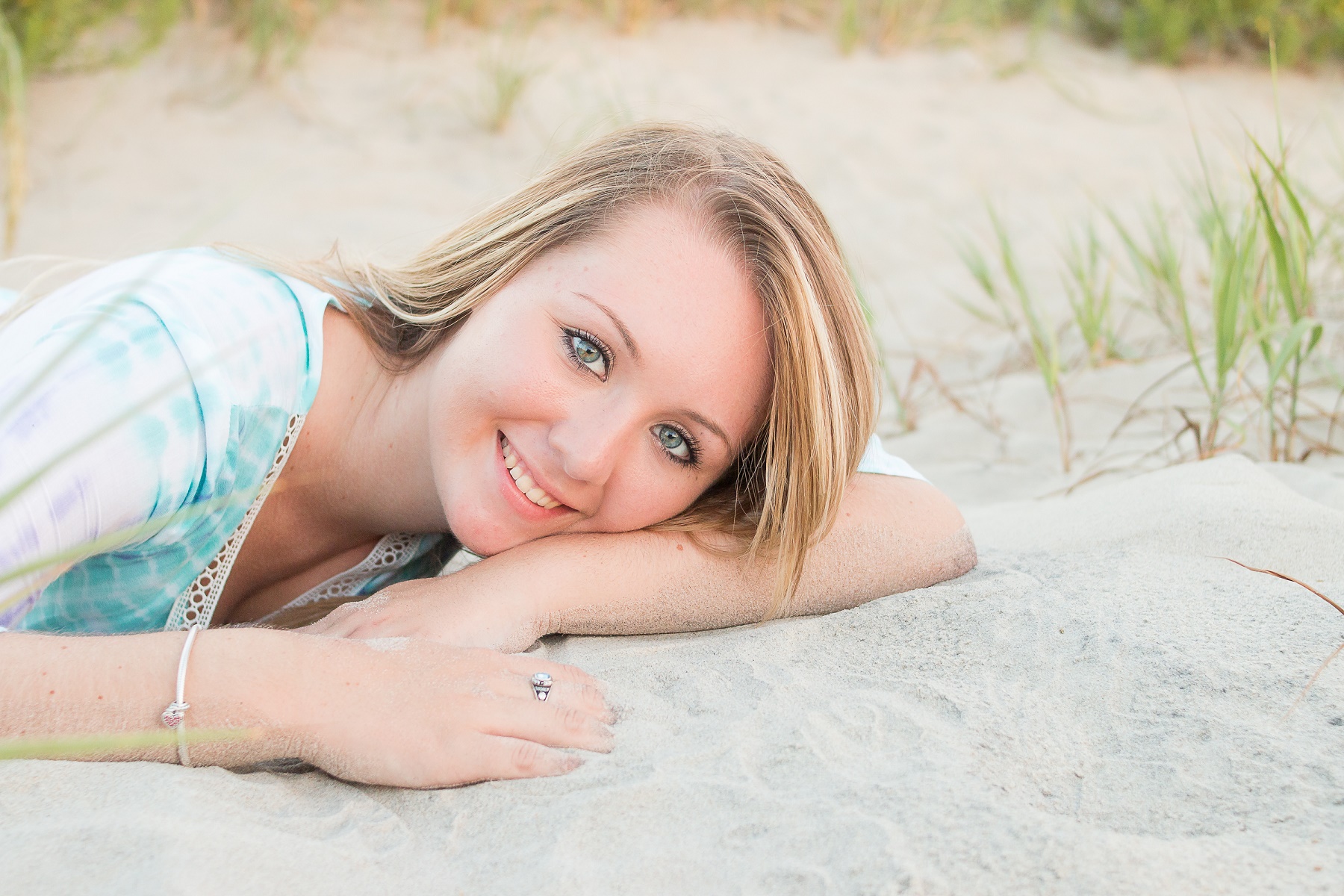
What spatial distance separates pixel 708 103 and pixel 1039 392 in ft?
10.4

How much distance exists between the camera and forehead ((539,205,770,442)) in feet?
5.14

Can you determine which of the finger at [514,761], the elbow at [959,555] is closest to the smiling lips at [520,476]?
the finger at [514,761]

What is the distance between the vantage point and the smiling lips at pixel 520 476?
5.34 ft

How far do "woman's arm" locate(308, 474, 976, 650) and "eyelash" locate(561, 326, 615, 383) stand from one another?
31 cm

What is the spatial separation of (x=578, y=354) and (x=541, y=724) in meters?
0.55

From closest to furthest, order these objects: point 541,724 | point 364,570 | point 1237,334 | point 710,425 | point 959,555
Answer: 1. point 541,724
2. point 710,425
3. point 959,555
4. point 364,570
5. point 1237,334

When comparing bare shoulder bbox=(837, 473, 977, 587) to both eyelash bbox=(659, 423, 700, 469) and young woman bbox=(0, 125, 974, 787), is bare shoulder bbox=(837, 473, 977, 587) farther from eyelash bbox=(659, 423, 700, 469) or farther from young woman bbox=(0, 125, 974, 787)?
eyelash bbox=(659, 423, 700, 469)

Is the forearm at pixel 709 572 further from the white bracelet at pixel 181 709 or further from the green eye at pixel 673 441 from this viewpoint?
the white bracelet at pixel 181 709

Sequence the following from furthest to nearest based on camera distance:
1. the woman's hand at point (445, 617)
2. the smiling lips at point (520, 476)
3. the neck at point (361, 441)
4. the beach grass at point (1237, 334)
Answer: the beach grass at point (1237, 334) < the neck at point (361, 441) < the smiling lips at point (520, 476) < the woman's hand at point (445, 617)

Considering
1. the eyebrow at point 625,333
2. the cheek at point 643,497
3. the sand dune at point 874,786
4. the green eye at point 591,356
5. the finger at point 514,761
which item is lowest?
the finger at point 514,761

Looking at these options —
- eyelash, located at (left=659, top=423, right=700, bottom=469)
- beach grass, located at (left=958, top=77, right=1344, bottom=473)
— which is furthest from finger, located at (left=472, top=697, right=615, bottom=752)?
beach grass, located at (left=958, top=77, right=1344, bottom=473)

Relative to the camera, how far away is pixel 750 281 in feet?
5.53

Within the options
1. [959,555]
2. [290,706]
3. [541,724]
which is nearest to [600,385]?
[541,724]

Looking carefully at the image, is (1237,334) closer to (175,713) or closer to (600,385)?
(600,385)
